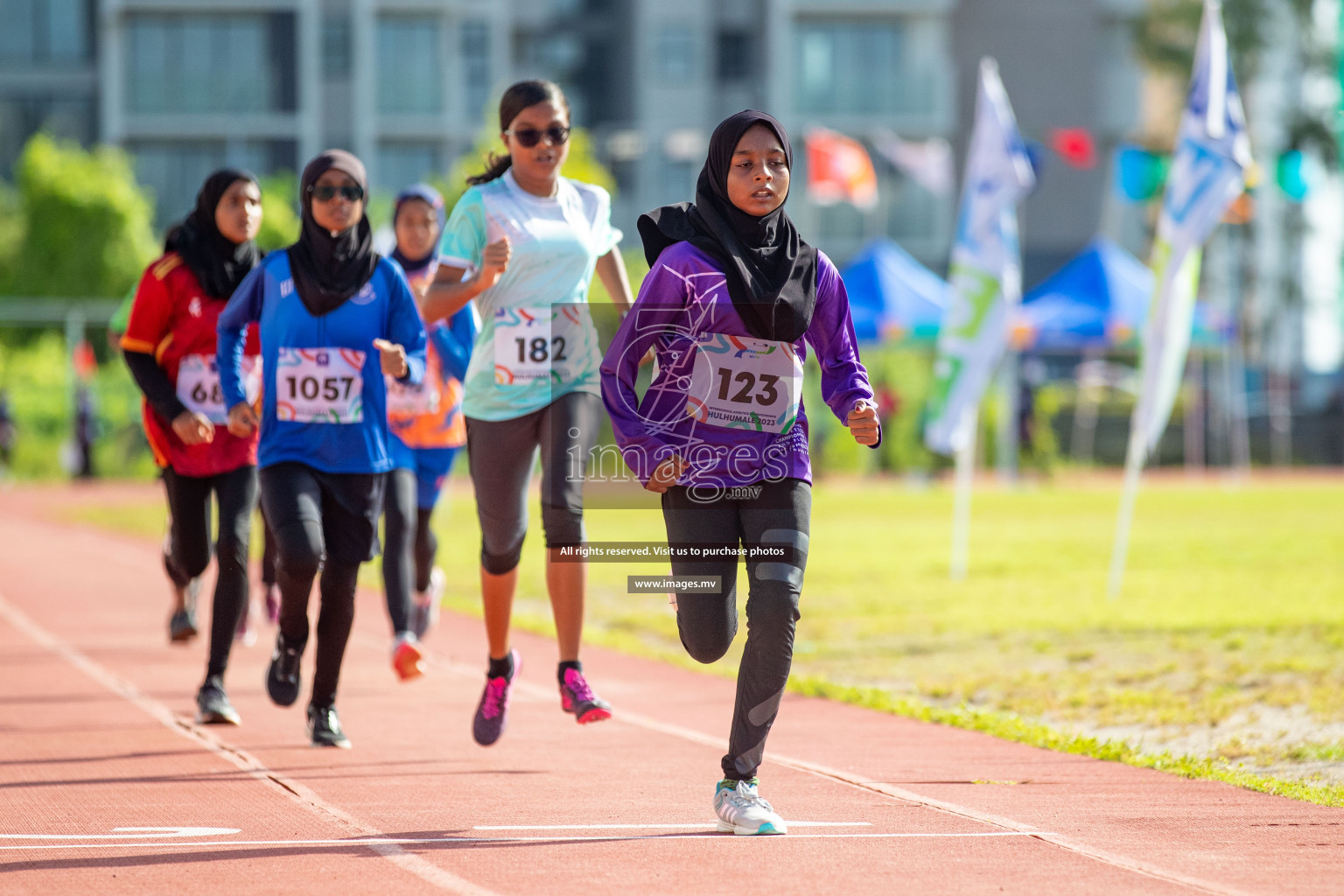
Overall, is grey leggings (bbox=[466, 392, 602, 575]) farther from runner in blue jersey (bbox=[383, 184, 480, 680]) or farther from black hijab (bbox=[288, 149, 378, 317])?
runner in blue jersey (bbox=[383, 184, 480, 680])

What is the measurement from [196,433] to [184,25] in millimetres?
47327

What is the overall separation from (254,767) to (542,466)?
4.96 feet

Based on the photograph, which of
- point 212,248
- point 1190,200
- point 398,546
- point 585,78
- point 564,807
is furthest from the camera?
point 585,78

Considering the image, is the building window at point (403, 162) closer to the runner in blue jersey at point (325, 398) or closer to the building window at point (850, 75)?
the building window at point (850, 75)

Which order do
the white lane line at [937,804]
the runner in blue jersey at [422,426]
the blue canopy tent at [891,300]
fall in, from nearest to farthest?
the white lane line at [937,804] → the runner in blue jersey at [422,426] → the blue canopy tent at [891,300]

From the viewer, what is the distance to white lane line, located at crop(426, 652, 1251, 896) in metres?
4.78

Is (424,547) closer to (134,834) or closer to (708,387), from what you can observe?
(134,834)

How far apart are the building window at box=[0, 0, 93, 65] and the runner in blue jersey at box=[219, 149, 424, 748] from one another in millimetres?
51123

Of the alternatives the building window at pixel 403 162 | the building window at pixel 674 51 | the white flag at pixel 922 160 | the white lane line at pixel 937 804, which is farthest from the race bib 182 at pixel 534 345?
the building window at pixel 674 51

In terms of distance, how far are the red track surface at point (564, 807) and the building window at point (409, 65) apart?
44.7 metres

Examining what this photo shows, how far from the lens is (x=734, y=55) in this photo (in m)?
55.4

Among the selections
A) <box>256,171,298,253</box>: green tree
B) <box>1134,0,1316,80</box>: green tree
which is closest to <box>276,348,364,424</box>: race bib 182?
<box>256,171,298,253</box>: green tree

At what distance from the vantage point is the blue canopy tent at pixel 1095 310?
102 feet

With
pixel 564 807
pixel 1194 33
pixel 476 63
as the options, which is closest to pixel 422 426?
pixel 564 807
